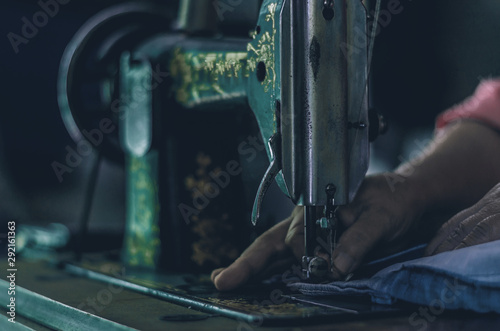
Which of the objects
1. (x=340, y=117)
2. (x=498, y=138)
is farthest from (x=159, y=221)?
(x=498, y=138)

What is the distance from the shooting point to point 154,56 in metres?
1.00

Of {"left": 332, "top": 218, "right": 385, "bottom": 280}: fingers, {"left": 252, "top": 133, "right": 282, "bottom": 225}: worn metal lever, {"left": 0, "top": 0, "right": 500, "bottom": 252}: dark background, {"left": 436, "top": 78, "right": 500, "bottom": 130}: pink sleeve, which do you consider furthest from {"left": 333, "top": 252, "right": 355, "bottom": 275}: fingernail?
{"left": 0, "top": 0, "right": 500, "bottom": 252}: dark background

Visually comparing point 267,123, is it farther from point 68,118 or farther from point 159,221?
point 68,118

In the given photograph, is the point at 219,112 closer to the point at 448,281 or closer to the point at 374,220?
the point at 374,220

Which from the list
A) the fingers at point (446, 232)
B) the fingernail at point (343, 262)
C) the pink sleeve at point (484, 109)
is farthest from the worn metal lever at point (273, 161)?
the pink sleeve at point (484, 109)

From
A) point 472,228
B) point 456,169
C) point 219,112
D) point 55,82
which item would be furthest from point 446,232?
point 55,82

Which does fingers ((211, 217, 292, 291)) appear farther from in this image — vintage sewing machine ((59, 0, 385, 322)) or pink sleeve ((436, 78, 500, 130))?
pink sleeve ((436, 78, 500, 130))

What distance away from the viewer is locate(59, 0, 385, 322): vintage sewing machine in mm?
661

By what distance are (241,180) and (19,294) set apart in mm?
371

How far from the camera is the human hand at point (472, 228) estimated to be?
2.18ft

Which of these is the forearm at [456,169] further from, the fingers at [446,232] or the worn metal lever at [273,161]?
the worn metal lever at [273,161]

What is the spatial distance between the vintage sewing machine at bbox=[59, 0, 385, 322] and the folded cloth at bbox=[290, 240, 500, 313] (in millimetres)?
75

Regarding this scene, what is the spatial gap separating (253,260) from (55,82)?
142 centimetres

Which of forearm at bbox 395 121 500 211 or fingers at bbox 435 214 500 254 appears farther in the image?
forearm at bbox 395 121 500 211
